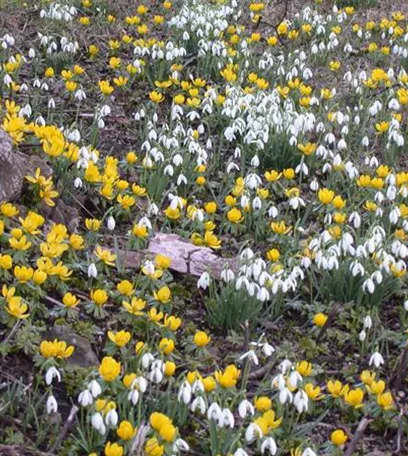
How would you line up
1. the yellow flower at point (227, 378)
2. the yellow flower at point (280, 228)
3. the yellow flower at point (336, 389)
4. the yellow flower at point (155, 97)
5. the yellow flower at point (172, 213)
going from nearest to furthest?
1. the yellow flower at point (227, 378)
2. the yellow flower at point (336, 389)
3. the yellow flower at point (280, 228)
4. the yellow flower at point (172, 213)
5. the yellow flower at point (155, 97)

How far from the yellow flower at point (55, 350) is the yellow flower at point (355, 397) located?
40.7 inches

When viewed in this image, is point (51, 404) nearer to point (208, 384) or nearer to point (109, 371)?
point (109, 371)

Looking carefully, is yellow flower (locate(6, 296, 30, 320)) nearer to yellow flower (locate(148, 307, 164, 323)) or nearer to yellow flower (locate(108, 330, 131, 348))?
yellow flower (locate(108, 330, 131, 348))

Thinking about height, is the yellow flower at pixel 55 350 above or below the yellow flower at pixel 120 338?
above

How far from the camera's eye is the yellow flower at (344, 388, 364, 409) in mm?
3146

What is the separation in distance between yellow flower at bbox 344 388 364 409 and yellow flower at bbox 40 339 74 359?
1033mm

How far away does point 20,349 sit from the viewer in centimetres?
332

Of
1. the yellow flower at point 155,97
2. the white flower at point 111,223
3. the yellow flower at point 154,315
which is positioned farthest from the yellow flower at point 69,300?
the yellow flower at point 155,97

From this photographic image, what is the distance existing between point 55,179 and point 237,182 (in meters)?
0.97

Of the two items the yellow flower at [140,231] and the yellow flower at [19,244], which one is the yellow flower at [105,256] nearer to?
the yellow flower at [140,231]

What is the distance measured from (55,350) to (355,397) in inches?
43.7

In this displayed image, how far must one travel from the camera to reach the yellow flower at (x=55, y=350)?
10.0 ft

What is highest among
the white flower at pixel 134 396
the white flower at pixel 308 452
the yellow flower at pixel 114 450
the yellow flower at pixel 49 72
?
the yellow flower at pixel 49 72

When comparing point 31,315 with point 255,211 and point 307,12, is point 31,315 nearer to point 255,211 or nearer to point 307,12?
point 255,211
